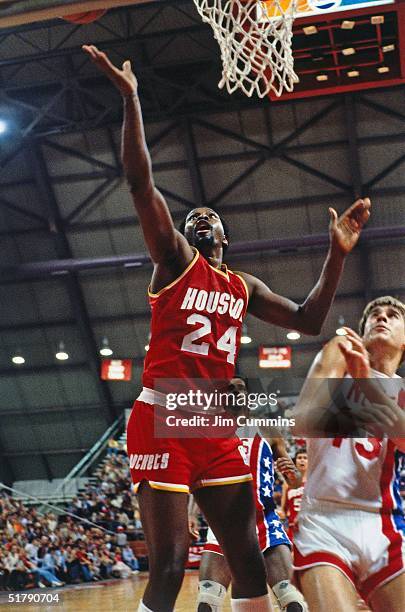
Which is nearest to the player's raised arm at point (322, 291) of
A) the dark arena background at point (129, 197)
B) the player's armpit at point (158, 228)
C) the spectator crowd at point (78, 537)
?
the player's armpit at point (158, 228)

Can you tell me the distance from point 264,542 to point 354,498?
227cm

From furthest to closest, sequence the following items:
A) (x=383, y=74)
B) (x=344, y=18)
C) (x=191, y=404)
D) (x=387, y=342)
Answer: (x=383, y=74)
(x=344, y=18)
(x=191, y=404)
(x=387, y=342)

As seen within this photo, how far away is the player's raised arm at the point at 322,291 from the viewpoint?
417cm

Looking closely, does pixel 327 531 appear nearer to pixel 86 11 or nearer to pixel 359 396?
pixel 359 396

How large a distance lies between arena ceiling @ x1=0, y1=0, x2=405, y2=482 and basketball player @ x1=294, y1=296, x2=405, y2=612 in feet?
46.1

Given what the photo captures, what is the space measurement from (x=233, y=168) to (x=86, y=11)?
13792mm

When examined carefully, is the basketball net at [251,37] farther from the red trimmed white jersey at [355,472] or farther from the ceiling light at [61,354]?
the ceiling light at [61,354]

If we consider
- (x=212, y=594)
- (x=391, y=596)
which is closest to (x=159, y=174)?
(x=212, y=594)

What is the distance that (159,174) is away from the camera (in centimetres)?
1942

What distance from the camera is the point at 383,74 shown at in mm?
11133

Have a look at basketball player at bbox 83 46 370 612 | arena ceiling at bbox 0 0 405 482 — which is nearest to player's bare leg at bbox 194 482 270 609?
basketball player at bbox 83 46 370 612

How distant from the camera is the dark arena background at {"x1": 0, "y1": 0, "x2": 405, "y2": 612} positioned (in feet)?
57.1

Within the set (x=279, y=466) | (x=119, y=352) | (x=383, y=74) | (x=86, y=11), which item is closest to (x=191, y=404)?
(x=279, y=466)

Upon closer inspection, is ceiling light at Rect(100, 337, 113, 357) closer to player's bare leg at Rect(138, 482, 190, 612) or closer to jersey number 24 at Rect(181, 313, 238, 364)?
jersey number 24 at Rect(181, 313, 238, 364)
